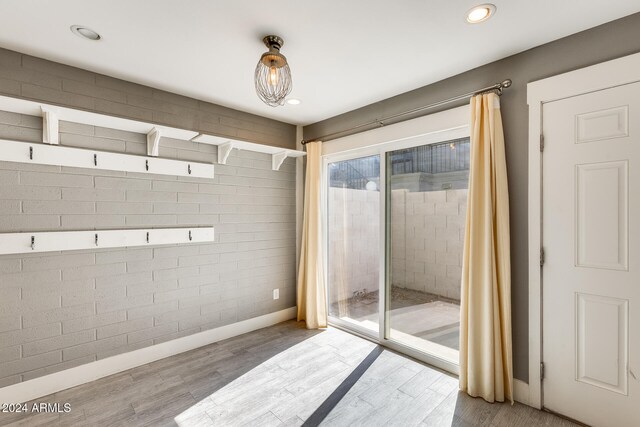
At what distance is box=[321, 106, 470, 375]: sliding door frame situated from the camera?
8.36ft

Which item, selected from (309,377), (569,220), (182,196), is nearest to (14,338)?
(182,196)

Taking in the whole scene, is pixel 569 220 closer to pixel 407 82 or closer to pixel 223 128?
pixel 407 82

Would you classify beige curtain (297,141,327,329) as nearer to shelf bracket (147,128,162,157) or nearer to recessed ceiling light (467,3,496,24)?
shelf bracket (147,128,162,157)

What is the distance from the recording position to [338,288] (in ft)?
11.9

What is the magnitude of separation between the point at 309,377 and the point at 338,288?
1283mm

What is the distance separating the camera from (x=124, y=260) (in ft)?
8.46

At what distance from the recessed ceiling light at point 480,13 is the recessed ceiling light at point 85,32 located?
2.30 m

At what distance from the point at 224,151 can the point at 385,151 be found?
1655 millimetres

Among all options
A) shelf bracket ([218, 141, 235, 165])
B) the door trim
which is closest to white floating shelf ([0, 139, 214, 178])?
shelf bracket ([218, 141, 235, 165])

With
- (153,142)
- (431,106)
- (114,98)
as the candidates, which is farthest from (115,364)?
(431,106)

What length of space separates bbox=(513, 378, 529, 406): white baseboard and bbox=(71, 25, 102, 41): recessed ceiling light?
371cm

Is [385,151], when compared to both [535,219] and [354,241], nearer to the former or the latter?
[354,241]

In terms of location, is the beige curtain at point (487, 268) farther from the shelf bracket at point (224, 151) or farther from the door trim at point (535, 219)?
the shelf bracket at point (224, 151)

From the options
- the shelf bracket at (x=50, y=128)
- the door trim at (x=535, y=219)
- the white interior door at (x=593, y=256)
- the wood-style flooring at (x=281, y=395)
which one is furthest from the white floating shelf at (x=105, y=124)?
the white interior door at (x=593, y=256)
